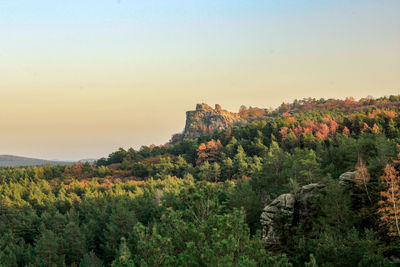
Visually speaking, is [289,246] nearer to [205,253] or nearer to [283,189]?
[283,189]

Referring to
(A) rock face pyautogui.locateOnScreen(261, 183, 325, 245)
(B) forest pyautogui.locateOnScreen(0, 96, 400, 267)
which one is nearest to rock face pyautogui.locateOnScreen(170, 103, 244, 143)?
(B) forest pyautogui.locateOnScreen(0, 96, 400, 267)

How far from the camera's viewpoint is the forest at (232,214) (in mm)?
15570

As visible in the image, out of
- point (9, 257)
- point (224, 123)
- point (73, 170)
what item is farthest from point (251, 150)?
point (224, 123)

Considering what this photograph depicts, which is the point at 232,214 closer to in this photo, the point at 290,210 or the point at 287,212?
the point at 287,212

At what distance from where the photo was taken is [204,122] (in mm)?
192375

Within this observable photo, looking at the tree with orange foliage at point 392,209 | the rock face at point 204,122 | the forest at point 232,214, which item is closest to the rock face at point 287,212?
the forest at point 232,214

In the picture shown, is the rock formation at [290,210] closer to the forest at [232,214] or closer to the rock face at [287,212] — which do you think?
the rock face at [287,212]

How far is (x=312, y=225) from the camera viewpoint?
102 feet

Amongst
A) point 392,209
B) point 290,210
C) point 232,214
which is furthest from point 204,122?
point 232,214

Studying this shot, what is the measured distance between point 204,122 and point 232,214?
176 meters

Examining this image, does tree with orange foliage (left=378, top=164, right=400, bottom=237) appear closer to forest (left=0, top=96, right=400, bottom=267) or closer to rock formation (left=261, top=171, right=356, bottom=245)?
forest (left=0, top=96, right=400, bottom=267)

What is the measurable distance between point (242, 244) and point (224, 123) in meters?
173

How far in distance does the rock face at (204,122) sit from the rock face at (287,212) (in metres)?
149

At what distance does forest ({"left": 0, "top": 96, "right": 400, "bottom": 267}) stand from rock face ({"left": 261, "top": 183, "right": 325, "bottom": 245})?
1.02 ft
